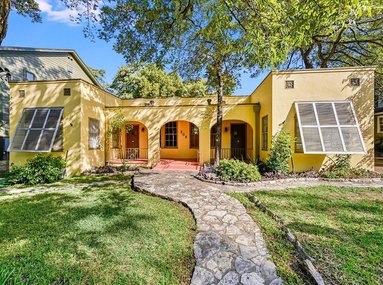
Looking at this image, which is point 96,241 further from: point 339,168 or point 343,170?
point 339,168

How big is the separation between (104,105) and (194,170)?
686 cm

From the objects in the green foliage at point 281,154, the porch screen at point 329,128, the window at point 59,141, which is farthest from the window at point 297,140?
the window at point 59,141

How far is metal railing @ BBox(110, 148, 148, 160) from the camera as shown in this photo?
1451 centimetres

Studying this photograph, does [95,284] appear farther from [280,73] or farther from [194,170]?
[280,73]

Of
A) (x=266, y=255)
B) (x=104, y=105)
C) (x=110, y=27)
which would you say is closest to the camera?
(x=266, y=255)

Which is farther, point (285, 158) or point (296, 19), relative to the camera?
point (285, 158)

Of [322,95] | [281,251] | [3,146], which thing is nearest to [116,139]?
[3,146]

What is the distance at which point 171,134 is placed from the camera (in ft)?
54.9

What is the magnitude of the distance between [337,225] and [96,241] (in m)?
5.02

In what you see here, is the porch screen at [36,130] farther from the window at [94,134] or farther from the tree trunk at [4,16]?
the tree trunk at [4,16]

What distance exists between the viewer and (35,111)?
452 inches

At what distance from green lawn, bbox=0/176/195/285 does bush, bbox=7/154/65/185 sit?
110 inches

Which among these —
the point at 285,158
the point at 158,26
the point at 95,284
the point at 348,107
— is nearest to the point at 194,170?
the point at 285,158

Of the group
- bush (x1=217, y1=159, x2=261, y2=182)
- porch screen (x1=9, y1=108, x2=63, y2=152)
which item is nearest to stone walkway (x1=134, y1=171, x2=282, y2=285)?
bush (x1=217, y1=159, x2=261, y2=182)
